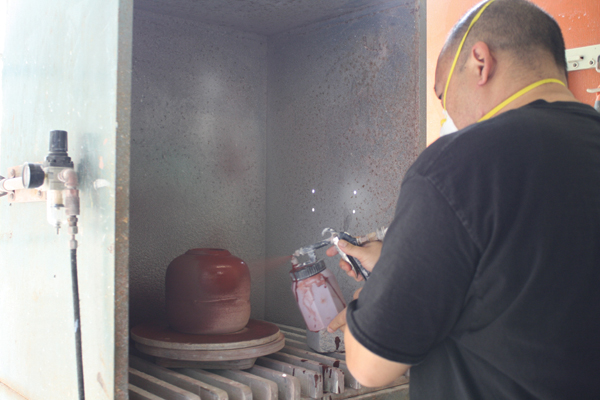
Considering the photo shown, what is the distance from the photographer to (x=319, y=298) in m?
1.38

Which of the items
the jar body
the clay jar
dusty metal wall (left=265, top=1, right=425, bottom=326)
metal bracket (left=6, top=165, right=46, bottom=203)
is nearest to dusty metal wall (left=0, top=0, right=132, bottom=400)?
metal bracket (left=6, top=165, right=46, bottom=203)

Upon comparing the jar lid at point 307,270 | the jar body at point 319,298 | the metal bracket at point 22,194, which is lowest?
the jar body at point 319,298

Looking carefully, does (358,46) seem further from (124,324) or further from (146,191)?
(124,324)

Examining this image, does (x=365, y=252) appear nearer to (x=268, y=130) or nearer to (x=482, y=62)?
(x=482, y=62)

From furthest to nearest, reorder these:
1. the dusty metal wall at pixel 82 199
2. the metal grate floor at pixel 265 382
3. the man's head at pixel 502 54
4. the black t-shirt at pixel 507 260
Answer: the metal grate floor at pixel 265 382, the dusty metal wall at pixel 82 199, the man's head at pixel 502 54, the black t-shirt at pixel 507 260

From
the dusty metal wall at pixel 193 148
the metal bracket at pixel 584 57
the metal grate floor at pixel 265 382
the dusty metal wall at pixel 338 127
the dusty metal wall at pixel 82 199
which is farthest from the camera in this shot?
the metal bracket at pixel 584 57

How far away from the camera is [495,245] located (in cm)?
65

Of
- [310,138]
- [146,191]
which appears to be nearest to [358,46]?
[310,138]

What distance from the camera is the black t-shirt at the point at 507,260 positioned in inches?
25.6

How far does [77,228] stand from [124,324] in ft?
0.72

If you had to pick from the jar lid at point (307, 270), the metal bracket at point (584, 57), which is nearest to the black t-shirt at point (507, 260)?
the jar lid at point (307, 270)

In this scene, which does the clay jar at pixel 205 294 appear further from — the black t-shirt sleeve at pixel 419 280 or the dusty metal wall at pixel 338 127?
the black t-shirt sleeve at pixel 419 280

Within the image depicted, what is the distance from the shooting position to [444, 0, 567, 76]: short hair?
80cm

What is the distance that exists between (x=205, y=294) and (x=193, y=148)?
0.66m
